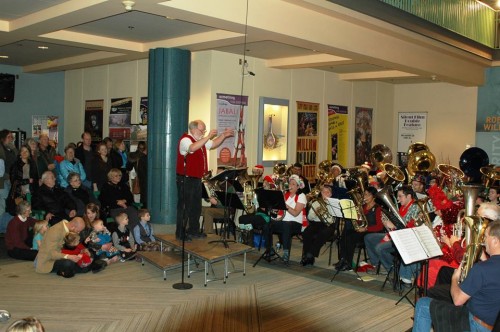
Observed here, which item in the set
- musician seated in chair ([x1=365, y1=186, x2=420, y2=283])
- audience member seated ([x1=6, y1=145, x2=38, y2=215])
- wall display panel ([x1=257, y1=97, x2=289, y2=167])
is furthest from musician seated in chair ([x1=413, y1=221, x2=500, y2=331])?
wall display panel ([x1=257, y1=97, x2=289, y2=167])

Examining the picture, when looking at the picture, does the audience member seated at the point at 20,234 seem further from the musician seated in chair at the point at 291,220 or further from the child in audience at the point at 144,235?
the musician seated in chair at the point at 291,220

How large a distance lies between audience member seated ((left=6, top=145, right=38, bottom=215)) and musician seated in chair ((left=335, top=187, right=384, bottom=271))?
544 centimetres

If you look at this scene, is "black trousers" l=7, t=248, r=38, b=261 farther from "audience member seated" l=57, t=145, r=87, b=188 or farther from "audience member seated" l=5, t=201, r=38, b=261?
"audience member seated" l=57, t=145, r=87, b=188

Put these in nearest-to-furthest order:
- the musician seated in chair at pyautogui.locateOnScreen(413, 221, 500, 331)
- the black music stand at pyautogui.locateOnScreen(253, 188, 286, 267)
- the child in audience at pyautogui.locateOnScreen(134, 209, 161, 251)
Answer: the musician seated in chair at pyautogui.locateOnScreen(413, 221, 500, 331)
the black music stand at pyautogui.locateOnScreen(253, 188, 286, 267)
the child in audience at pyautogui.locateOnScreen(134, 209, 161, 251)

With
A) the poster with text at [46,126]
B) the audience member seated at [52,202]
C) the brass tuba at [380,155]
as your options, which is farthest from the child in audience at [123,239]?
the brass tuba at [380,155]

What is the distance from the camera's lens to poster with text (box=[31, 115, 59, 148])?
47.6 ft

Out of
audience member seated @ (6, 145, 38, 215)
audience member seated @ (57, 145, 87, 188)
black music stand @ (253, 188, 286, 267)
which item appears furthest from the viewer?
audience member seated @ (57, 145, 87, 188)

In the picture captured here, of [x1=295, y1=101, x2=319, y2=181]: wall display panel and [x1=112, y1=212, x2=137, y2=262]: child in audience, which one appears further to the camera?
[x1=295, y1=101, x2=319, y2=181]: wall display panel

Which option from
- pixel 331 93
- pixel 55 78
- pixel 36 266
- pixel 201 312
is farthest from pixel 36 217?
pixel 331 93

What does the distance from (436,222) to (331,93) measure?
7697 millimetres

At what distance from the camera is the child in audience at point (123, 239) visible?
8.12 metres

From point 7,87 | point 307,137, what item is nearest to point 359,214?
point 307,137

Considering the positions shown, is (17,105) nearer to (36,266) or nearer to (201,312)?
(36,266)

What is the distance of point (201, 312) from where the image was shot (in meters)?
5.88
